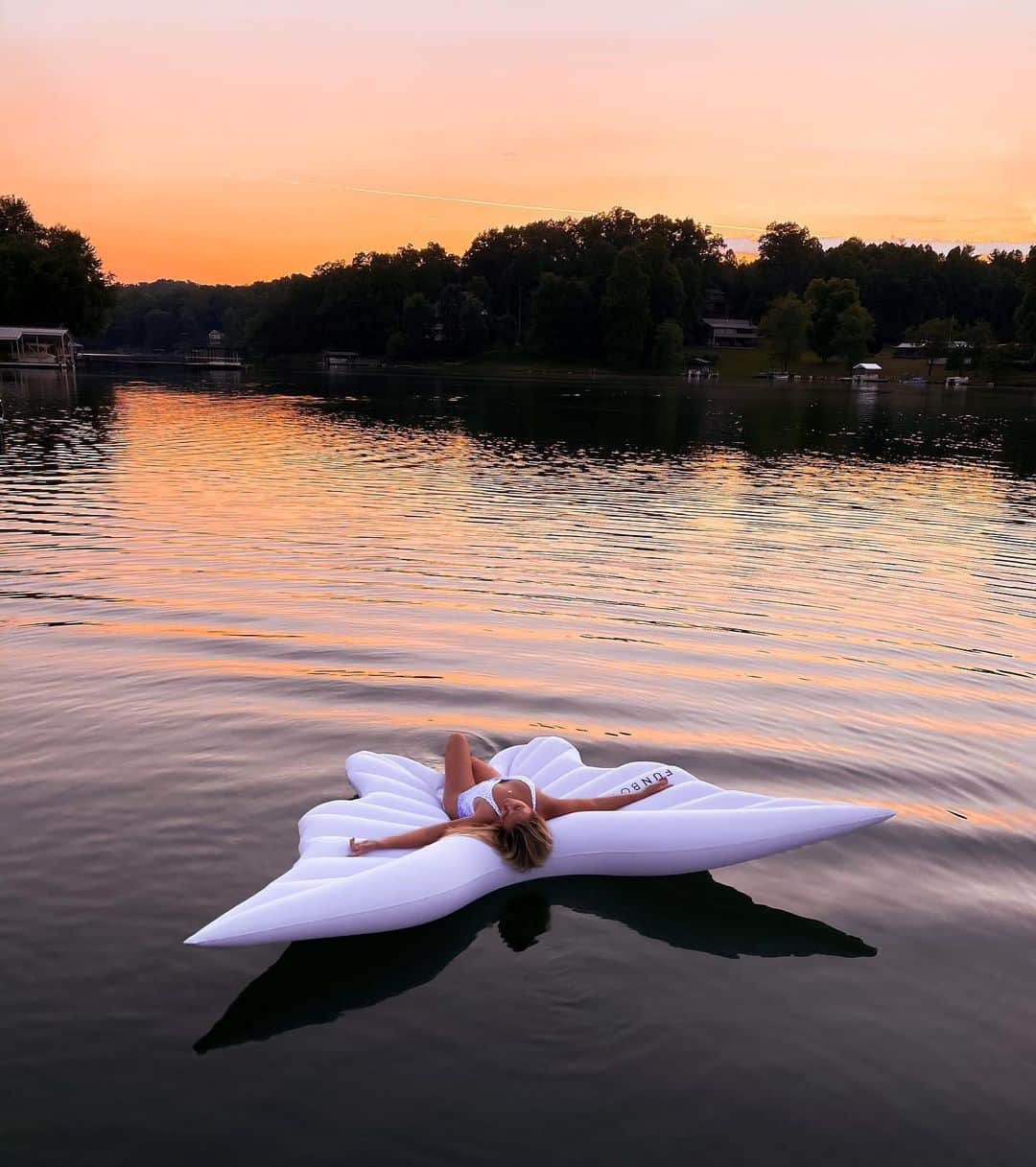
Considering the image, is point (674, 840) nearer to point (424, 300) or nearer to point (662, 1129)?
point (662, 1129)

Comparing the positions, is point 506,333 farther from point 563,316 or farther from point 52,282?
point 52,282

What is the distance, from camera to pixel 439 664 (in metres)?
12.2

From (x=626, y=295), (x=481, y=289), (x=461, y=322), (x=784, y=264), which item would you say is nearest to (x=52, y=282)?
(x=461, y=322)

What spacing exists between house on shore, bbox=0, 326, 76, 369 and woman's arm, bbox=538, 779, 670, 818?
332ft

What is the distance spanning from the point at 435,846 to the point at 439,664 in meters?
5.63

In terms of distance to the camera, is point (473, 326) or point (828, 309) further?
point (473, 326)

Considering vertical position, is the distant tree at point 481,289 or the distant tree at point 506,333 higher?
the distant tree at point 481,289

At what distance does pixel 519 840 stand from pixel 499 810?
0.34 metres

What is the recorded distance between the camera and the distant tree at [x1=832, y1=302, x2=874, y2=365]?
4961 inches

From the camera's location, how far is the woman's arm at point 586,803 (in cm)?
751

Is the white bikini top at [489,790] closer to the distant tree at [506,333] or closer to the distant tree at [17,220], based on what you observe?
the distant tree at [17,220]

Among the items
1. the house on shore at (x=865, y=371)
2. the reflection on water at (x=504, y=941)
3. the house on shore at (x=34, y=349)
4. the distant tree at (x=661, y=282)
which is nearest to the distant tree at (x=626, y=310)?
the distant tree at (x=661, y=282)

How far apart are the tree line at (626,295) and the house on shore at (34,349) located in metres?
54.5

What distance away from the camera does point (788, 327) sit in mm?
123625
